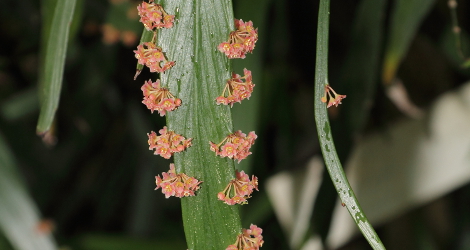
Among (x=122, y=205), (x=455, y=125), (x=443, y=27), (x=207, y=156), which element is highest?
(x=122, y=205)

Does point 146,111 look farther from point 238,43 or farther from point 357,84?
point 238,43

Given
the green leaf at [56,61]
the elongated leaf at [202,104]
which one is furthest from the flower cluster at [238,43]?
the green leaf at [56,61]

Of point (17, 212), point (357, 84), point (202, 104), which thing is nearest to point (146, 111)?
point (17, 212)

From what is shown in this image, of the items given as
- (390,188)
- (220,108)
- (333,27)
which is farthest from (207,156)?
(333,27)

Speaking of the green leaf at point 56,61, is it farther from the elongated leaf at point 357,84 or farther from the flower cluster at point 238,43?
the elongated leaf at point 357,84

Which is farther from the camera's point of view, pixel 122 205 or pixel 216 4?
pixel 122 205

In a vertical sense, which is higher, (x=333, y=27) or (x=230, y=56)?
(x=333, y=27)

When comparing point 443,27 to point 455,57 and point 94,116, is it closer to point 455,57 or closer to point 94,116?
point 455,57
